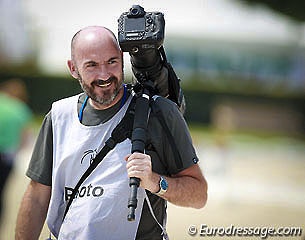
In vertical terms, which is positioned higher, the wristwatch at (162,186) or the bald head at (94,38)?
the bald head at (94,38)

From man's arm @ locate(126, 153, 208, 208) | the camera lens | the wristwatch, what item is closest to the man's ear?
the camera lens

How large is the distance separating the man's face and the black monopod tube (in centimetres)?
13

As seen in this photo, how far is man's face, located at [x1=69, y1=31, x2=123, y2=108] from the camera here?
2.61 metres

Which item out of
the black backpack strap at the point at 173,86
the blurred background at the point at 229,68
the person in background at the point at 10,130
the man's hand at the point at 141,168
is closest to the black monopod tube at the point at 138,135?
the man's hand at the point at 141,168

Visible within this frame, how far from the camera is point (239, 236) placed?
11.3 feet

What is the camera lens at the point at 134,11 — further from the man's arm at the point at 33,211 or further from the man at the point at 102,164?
the man's arm at the point at 33,211

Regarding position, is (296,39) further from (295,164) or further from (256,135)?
(295,164)

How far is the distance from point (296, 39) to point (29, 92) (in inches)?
576

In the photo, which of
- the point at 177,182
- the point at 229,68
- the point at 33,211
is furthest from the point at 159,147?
the point at 229,68

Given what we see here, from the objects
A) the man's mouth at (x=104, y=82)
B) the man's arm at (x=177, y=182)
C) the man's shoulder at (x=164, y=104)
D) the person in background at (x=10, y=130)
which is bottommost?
the person in background at (x=10, y=130)

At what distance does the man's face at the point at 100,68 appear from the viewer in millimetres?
2609

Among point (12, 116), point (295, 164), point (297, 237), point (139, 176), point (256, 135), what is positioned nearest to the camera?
point (139, 176)

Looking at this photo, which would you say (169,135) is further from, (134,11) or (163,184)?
(134,11)

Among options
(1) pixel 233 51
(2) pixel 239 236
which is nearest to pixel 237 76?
(1) pixel 233 51
